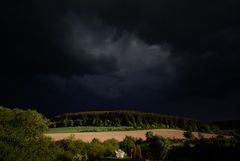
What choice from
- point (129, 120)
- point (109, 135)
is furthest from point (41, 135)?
point (129, 120)

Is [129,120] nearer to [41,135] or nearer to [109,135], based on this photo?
[109,135]

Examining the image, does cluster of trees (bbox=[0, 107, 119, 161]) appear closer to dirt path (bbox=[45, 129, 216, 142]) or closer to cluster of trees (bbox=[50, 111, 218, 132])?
dirt path (bbox=[45, 129, 216, 142])

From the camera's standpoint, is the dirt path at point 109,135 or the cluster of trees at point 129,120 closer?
the dirt path at point 109,135

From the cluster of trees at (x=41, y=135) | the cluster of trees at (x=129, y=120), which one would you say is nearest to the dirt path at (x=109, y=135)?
the cluster of trees at (x=41, y=135)

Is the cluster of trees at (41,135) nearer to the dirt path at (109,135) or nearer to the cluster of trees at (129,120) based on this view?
the dirt path at (109,135)

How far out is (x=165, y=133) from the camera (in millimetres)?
96562

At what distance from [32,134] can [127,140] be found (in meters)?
26.8

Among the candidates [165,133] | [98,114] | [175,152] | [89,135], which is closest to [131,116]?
[98,114]

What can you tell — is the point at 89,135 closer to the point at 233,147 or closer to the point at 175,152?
the point at 175,152

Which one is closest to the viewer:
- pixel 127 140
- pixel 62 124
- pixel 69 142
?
pixel 69 142

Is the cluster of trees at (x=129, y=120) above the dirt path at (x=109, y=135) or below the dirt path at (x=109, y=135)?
above

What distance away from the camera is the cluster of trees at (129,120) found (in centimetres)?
13212

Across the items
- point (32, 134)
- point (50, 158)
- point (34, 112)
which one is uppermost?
point (34, 112)

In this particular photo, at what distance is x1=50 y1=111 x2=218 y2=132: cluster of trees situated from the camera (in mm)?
132125
